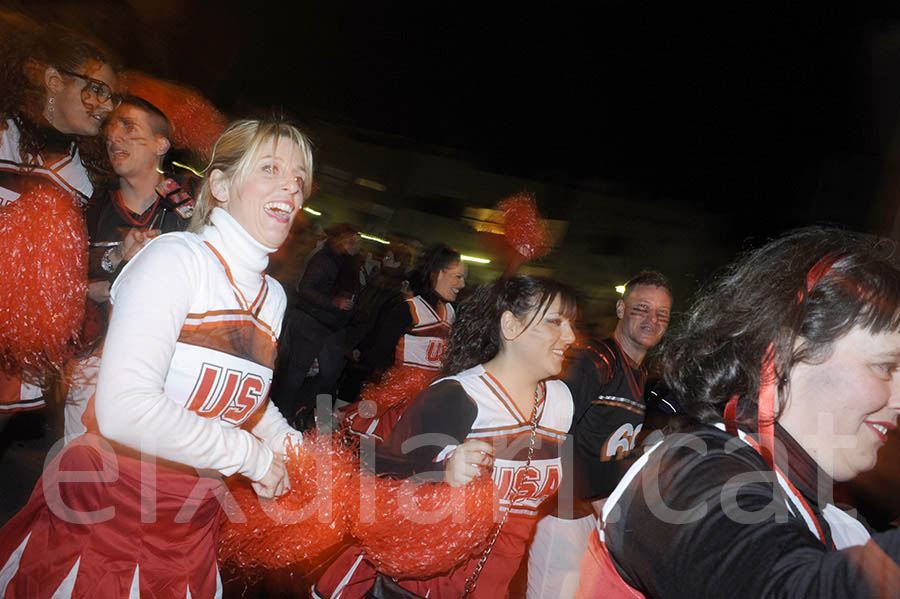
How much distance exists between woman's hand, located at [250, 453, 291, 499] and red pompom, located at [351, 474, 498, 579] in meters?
0.40

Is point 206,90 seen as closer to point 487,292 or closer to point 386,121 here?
point 386,121

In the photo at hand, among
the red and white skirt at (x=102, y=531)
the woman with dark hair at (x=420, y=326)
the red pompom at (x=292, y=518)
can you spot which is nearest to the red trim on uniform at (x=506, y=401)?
the red pompom at (x=292, y=518)

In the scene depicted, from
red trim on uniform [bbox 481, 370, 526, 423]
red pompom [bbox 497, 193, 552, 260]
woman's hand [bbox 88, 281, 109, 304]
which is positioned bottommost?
red trim on uniform [bbox 481, 370, 526, 423]

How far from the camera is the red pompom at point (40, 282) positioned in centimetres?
202

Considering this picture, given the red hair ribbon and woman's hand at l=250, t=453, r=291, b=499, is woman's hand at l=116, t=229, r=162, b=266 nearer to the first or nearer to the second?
woman's hand at l=250, t=453, r=291, b=499

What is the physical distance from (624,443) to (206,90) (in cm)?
1068

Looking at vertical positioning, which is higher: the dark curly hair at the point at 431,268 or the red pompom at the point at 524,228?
the red pompom at the point at 524,228

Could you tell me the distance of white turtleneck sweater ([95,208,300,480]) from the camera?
1369 millimetres

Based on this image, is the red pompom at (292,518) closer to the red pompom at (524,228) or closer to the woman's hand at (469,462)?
the woman's hand at (469,462)

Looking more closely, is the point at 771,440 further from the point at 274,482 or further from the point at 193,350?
the point at 193,350

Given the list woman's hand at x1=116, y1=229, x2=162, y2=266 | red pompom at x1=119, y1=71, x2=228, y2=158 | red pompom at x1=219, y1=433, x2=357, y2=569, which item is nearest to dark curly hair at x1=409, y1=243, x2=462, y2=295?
red pompom at x1=119, y1=71, x2=228, y2=158

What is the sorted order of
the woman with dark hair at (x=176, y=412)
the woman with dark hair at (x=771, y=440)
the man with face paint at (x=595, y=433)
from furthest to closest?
the man with face paint at (x=595, y=433) < the woman with dark hair at (x=176, y=412) < the woman with dark hair at (x=771, y=440)

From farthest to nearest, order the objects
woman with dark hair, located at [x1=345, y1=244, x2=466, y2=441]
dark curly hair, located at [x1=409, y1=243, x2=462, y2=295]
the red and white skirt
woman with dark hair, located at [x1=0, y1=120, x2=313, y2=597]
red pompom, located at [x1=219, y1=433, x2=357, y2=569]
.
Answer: dark curly hair, located at [x1=409, y1=243, x2=462, y2=295] < woman with dark hair, located at [x1=345, y1=244, x2=466, y2=441] < red pompom, located at [x1=219, y1=433, x2=357, y2=569] < the red and white skirt < woman with dark hair, located at [x1=0, y1=120, x2=313, y2=597]

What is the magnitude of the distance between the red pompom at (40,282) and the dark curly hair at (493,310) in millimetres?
1632
